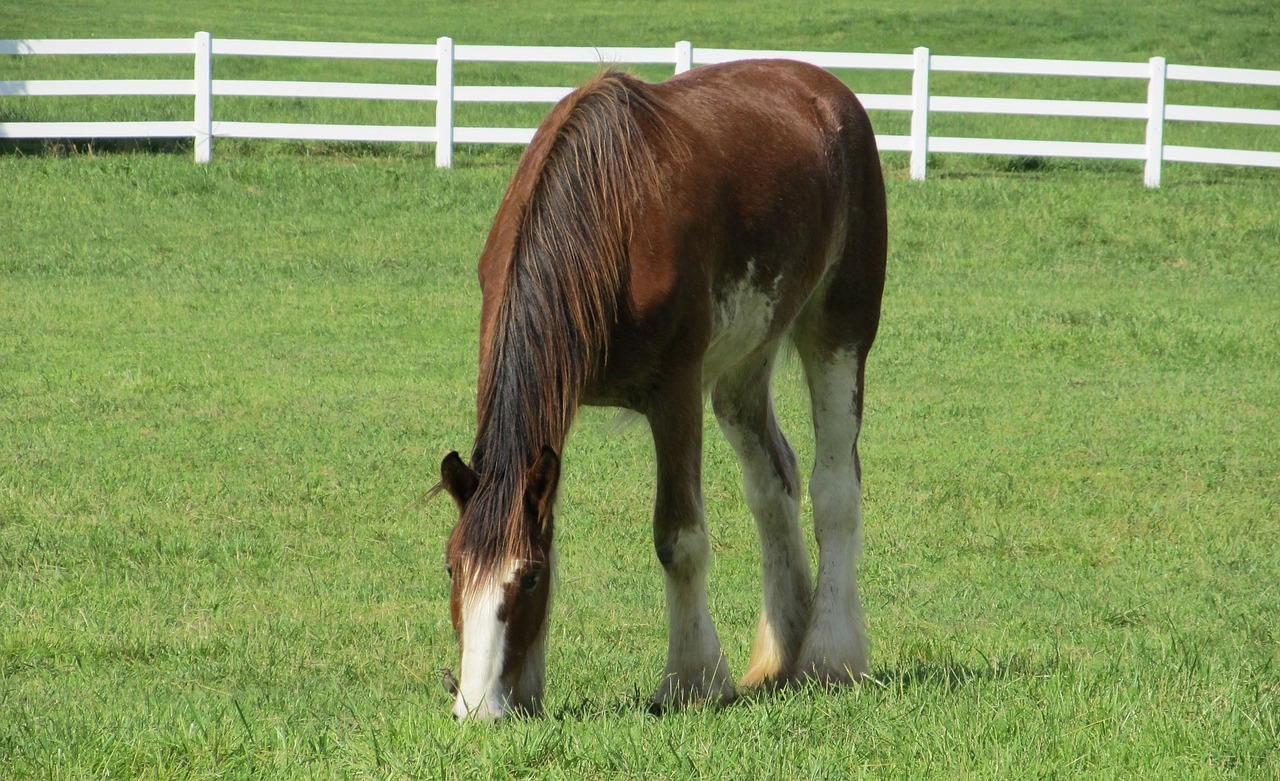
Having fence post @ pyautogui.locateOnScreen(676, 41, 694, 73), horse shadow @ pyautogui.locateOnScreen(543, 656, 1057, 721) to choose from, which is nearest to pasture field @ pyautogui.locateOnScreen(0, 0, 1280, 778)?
horse shadow @ pyautogui.locateOnScreen(543, 656, 1057, 721)

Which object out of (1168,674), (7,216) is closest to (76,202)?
(7,216)

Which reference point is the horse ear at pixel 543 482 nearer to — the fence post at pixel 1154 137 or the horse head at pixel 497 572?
the horse head at pixel 497 572

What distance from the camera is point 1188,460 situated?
27.2 ft

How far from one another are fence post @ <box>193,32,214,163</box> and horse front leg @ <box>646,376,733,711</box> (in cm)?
1288

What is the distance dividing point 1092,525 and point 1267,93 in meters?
22.7

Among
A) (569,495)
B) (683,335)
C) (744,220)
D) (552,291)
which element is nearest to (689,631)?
(683,335)

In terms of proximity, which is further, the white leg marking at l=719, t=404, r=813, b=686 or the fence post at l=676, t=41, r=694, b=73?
the fence post at l=676, t=41, r=694, b=73

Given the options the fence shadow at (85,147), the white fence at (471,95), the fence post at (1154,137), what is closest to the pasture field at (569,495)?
the fence shadow at (85,147)

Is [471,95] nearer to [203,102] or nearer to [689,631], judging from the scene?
[203,102]

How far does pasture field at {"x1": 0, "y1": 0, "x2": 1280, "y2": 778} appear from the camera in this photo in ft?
13.3

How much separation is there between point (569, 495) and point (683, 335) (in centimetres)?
321

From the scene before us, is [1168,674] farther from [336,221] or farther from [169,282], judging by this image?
Answer: [336,221]

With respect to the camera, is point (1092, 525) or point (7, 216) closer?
point (1092, 525)

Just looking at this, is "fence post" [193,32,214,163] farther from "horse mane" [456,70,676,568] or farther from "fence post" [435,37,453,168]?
"horse mane" [456,70,676,568]
